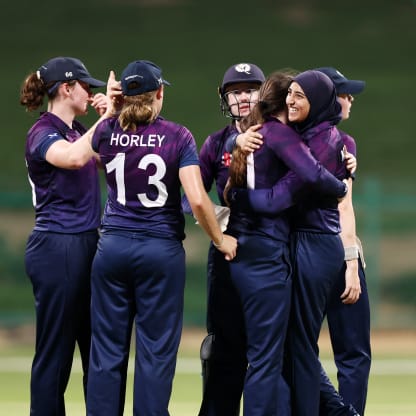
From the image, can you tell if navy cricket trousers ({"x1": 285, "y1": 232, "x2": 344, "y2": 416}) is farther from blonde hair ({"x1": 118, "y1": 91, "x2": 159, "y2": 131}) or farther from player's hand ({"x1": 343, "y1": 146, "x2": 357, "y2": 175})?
blonde hair ({"x1": 118, "y1": 91, "x2": 159, "y2": 131})

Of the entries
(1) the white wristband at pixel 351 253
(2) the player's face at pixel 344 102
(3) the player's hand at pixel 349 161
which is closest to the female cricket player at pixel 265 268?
(3) the player's hand at pixel 349 161

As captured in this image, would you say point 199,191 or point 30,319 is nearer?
point 199,191

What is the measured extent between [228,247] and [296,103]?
701mm

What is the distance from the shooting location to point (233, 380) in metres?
5.05

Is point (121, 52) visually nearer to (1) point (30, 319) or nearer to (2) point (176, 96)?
(2) point (176, 96)

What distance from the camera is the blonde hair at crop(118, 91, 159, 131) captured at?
4.79 metres

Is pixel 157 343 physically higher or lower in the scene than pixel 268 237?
lower

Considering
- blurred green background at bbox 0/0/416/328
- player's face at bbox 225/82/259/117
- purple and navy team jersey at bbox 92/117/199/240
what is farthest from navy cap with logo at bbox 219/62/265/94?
blurred green background at bbox 0/0/416/328

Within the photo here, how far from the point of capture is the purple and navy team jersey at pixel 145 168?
4.79 meters

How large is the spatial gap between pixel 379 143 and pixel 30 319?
21.3ft

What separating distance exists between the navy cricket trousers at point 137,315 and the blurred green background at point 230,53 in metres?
7.93

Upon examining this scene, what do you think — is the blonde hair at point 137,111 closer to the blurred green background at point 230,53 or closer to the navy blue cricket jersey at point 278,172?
the navy blue cricket jersey at point 278,172

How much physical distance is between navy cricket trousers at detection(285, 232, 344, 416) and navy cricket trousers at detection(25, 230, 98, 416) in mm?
1025

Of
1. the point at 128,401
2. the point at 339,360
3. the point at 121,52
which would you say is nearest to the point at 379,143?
the point at 121,52
